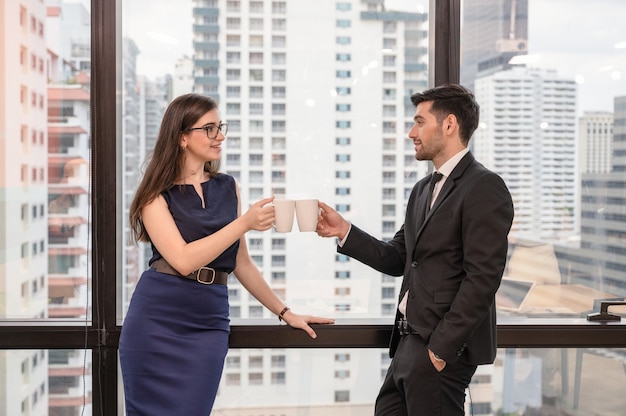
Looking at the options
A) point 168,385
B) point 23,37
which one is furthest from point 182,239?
point 23,37

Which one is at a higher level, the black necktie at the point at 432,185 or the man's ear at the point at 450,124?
the man's ear at the point at 450,124

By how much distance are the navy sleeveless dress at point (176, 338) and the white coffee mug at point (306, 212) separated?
0.94 ft

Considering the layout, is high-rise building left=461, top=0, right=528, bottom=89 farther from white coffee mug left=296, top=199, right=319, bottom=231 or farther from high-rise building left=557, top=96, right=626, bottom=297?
white coffee mug left=296, top=199, right=319, bottom=231

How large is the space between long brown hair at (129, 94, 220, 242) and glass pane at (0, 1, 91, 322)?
44 centimetres

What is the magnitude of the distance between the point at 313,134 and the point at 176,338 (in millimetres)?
879

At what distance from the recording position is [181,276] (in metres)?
2.17

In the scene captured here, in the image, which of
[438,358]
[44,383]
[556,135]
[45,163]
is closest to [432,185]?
[438,358]

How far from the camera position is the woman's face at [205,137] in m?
2.19

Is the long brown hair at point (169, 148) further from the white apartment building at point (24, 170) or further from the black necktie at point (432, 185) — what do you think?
the black necktie at point (432, 185)

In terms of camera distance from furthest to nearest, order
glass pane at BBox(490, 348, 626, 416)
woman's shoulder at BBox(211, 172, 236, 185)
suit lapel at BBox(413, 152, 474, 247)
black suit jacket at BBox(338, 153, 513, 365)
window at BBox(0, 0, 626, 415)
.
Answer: glass pane at BBox(490, 348, 626, 416)
window at BBox(0, 0, 626, 415)
woman's shoulder at BBox(211, 172, 236, 185)
suit lapel at BBox(413, 152, 474, 247)
black suit jacket at BBox(338, 153, 513, 365)

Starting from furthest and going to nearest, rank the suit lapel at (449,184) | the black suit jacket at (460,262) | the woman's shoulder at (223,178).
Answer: the woman's shoulder at (223,178)
the suit lapel at (449,184)
the black suit jacket at (460,262)

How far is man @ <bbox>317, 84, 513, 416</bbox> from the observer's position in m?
1.96

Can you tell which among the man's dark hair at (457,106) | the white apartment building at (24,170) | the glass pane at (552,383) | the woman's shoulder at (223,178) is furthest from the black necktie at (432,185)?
the white apartment building at (24,170)

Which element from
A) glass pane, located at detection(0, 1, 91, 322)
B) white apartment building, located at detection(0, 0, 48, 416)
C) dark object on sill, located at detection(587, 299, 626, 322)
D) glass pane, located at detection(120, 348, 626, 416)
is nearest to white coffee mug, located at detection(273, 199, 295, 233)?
glass pane, located at detection(120, 348, 626, 416)
